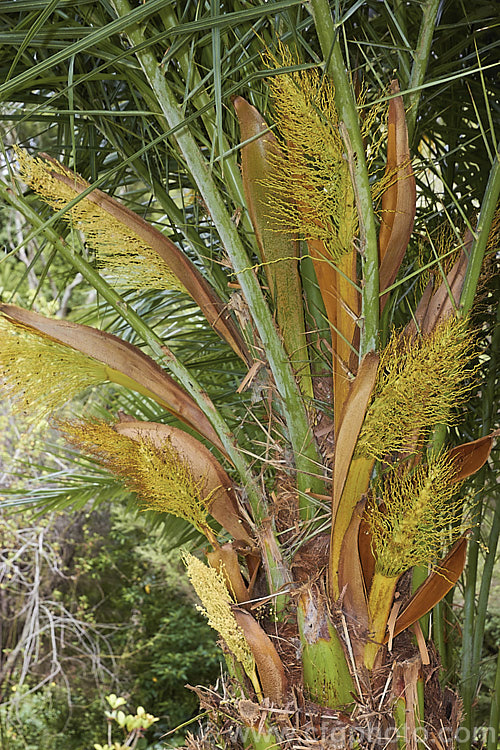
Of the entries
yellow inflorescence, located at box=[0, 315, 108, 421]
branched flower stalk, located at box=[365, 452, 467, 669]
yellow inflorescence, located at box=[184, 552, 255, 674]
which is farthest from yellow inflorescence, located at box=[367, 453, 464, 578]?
yellow inflorescence, located at box=[0, 315, 108, 421]

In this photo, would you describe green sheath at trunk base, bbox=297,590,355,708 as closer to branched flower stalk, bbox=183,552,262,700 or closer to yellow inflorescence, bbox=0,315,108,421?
branched flower stalk, bbox=183,552,262,700

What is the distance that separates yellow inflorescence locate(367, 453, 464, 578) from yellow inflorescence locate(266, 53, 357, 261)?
15 cm

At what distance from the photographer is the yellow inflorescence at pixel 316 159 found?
1.13 feet

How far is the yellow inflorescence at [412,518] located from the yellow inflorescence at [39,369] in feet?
0.74

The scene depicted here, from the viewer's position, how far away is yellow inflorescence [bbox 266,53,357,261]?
34 cm

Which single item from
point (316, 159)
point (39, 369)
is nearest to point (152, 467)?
point (39, 369)

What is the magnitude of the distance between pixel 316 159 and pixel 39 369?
0.23m

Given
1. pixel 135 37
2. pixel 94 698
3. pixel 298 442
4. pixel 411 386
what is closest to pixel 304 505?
pixel 298 442

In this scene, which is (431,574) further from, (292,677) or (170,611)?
(170,611)

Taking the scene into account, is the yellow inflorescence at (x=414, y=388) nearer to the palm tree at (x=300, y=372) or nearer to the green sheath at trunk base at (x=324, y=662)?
the palm tree at (x=300, y=372)

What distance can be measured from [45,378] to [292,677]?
0.27 m

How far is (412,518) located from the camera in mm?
389

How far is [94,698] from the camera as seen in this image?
2.68 metres

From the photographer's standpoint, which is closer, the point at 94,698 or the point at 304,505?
the point at 304,505
